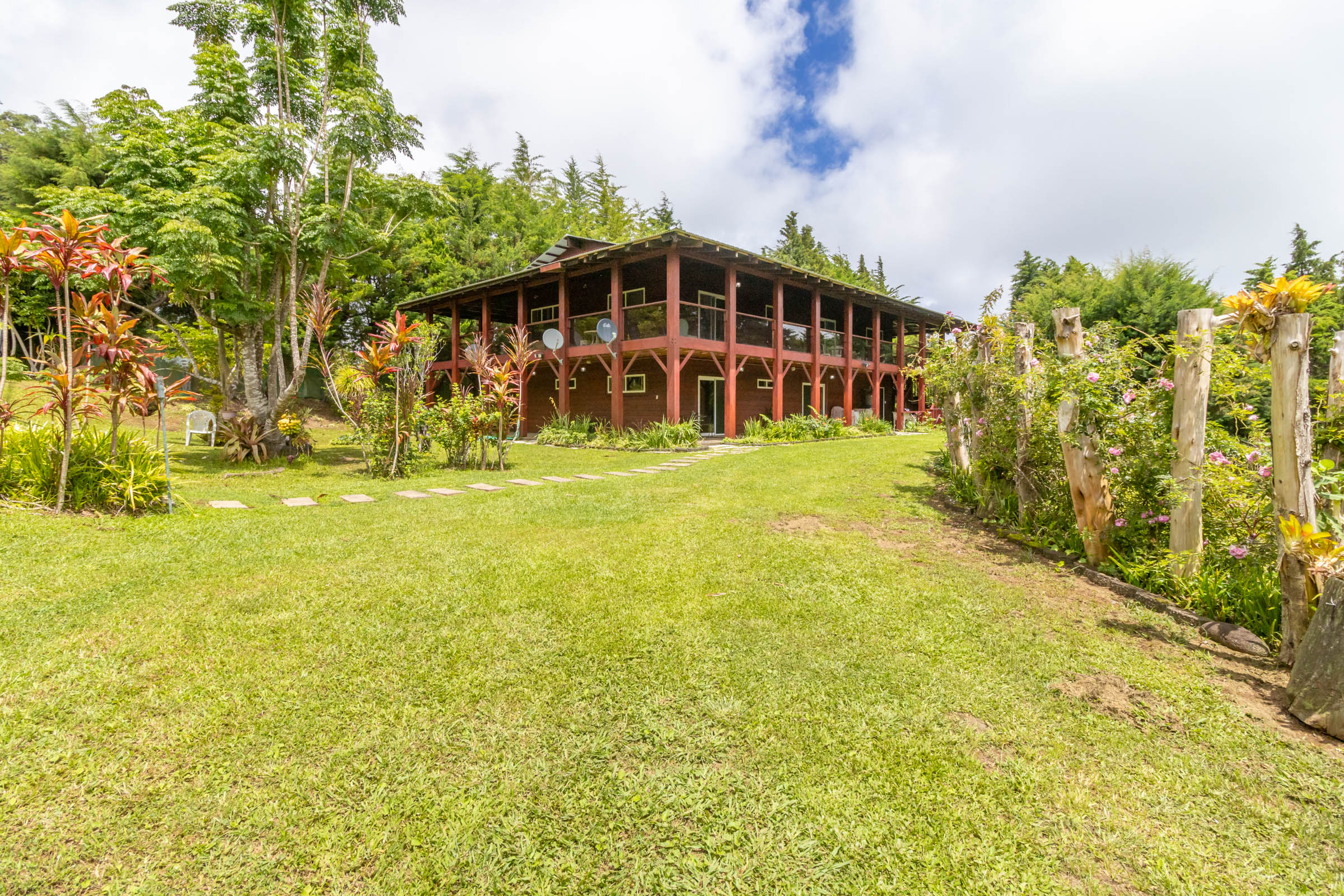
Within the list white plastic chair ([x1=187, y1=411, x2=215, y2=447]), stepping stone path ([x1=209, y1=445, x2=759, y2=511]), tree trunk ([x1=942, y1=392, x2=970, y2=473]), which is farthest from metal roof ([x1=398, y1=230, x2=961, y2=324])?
white plastic chair ([x1=187, y1=411, x2=215, y2=447])

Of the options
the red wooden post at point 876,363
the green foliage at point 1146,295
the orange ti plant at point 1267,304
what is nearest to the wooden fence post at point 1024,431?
the orange ti plant at point 1267,304

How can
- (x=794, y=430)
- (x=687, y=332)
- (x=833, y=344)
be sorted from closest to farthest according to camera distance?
(x=687, y=332), (x=794, y=430), (x=833, y=344)

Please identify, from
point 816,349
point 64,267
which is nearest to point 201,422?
point 64,267

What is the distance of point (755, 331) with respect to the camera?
15.6m

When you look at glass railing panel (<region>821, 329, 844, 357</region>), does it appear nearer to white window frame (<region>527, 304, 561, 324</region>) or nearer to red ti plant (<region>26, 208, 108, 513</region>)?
white window frame (<region>527, 304, 561, 324</region>)

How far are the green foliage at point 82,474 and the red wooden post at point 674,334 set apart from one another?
9.83m

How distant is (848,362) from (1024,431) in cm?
1330

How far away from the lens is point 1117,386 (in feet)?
13.3

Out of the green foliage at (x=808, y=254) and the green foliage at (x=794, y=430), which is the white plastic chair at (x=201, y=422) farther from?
the green foliage at (x=808, y=254)

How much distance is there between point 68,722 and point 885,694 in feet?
10.8

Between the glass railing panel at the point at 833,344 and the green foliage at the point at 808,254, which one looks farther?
the green foliage at the point at 808,254

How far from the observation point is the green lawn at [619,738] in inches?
60.9

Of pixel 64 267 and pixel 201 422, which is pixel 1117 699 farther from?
pixel 201 422

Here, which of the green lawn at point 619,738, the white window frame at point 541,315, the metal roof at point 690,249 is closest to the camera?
the green lawn at point 619,738
